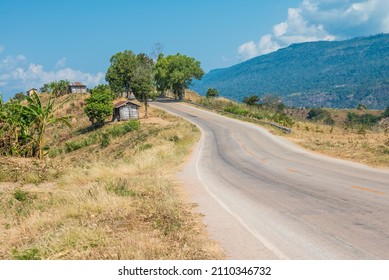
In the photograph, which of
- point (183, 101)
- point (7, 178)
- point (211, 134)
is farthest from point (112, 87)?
point (7, 178)

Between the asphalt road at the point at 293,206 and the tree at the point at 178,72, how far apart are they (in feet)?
220

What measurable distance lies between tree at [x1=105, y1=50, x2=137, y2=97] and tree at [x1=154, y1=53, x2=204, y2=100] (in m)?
10.6

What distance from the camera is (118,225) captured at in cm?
905

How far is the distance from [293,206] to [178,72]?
259ft

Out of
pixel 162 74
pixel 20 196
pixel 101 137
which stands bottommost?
pixel 101 137

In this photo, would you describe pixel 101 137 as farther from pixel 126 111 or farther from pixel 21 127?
pixel 21 127

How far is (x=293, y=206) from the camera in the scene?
34.3 ft

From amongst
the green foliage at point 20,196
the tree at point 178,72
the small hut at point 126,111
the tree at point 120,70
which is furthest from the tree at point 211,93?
the green foliage at point 20,196

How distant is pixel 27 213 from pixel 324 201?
8.58 m

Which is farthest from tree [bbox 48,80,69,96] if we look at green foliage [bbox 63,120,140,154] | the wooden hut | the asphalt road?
the asphalt road

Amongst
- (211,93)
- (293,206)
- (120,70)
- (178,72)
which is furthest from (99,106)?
(293,206)

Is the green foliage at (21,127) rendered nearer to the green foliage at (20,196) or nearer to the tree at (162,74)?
the green foliage at (20,196)

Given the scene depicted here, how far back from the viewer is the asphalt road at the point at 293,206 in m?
7.15
